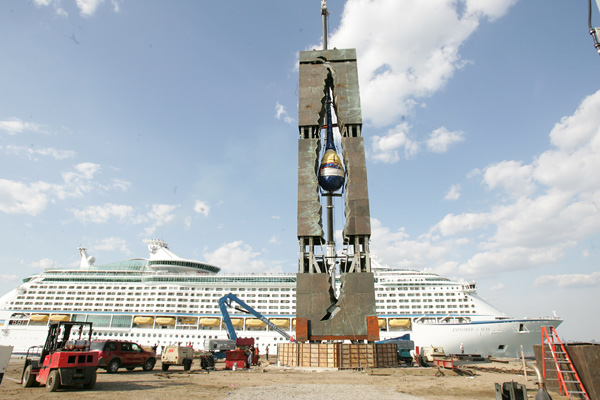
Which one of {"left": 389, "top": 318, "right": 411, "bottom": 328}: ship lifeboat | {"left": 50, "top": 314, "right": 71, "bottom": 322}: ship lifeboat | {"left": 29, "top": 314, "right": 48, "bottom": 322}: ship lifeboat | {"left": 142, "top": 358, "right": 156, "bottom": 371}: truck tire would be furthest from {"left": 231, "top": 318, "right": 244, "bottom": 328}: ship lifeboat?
{"left": 29, "top": 314, "right": 48, "bottom": 322}: ship lifeboat

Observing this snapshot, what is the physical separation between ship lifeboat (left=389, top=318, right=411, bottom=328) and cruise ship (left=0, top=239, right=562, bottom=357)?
0.38ft

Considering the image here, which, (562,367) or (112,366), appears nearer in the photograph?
(562,367)

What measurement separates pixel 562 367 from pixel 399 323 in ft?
A: 108

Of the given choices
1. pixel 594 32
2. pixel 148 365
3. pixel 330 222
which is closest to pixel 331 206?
pixel 330 222

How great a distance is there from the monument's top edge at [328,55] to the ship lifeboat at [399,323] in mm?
29646

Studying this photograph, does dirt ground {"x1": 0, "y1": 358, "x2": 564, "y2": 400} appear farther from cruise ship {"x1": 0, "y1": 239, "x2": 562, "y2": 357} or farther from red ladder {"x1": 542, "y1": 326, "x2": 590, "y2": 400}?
cruise ship {"x1": 0, "y1": 239, "x2": 562, "y2": 357}

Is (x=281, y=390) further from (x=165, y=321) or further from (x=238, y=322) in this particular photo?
(x=165, y=321)

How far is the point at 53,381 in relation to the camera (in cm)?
1088

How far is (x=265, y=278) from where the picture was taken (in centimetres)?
4828

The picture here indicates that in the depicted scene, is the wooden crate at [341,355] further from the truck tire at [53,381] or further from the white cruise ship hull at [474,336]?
the white cruise ship hull at [474,336]

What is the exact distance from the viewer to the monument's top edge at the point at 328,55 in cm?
2706

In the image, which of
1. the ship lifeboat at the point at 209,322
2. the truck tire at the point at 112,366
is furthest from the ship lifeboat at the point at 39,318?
the truck tire at the point at 112,366

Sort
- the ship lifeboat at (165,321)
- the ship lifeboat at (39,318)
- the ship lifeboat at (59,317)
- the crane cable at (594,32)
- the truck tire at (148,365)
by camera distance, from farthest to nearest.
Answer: the ship lifeboat at (39,318), the ship lifeboat at (59,317), the ship lifeboat at (165,321), the truck tire at (148,365), the crane cable at (594,32)

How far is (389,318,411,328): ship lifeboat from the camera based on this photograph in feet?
131
